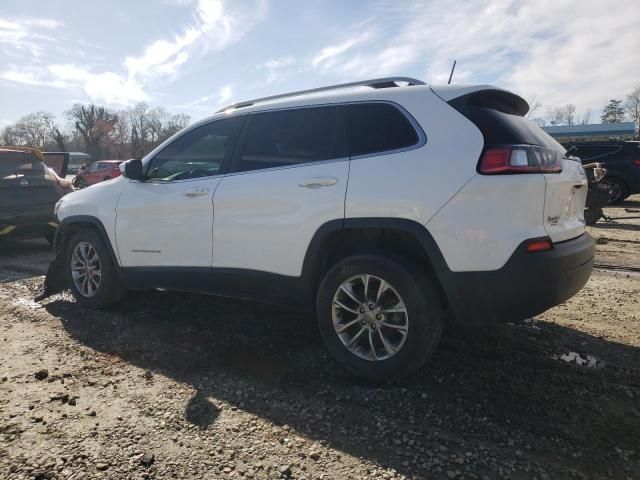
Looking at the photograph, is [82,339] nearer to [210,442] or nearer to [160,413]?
[160,413]

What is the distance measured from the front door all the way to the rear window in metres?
4.38

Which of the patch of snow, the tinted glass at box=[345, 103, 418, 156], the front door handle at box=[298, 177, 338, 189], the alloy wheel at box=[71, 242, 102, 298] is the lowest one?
the patch of snow

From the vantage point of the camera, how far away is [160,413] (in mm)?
2715

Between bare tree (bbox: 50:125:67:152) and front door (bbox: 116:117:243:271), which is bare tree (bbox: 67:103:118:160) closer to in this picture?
bare tree (bbox: 50:125:67:152)

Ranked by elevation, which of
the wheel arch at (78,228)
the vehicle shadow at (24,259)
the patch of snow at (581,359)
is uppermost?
the wheel arch at (78,228)

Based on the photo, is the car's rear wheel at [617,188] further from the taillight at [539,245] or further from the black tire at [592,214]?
the taillight at [539,245]

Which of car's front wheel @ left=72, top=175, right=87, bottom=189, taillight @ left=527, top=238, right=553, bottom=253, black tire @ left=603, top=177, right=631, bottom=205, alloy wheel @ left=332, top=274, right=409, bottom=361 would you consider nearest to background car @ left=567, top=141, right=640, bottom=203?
black tire @ left=603, top=177, right=631, bottom=205

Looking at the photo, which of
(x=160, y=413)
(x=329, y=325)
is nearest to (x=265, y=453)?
(x=160, y=413)

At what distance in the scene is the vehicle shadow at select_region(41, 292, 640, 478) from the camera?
7.81 feet

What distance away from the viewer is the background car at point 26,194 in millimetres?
7102

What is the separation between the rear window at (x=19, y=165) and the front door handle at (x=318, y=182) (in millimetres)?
6410

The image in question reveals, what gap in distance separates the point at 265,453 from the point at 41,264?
603 cm

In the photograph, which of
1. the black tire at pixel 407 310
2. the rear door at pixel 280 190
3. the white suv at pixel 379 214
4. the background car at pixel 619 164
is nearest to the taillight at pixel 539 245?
the white suv at pixel 379 214

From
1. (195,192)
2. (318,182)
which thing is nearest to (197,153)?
(195,192)
